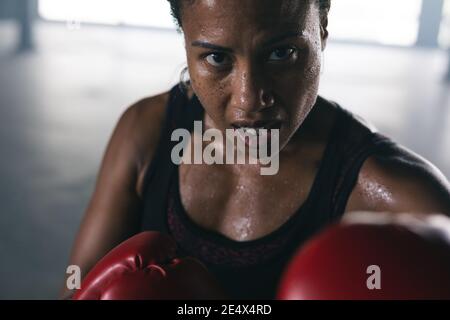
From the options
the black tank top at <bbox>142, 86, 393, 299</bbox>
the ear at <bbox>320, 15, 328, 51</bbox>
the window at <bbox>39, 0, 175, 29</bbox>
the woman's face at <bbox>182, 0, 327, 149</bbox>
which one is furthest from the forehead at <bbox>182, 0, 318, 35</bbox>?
the window at <bbox>39, 0, 175, 29</bbox>

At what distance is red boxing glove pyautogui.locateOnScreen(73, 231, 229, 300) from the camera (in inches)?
28.5

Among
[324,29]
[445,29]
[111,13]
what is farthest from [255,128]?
[111,13]

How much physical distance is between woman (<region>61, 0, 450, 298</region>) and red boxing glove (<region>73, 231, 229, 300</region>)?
0.22 meters

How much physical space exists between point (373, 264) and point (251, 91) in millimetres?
352

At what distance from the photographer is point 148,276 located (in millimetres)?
742

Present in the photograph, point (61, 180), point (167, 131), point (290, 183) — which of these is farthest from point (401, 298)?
point (61, 180)

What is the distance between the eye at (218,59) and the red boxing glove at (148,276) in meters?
0.26

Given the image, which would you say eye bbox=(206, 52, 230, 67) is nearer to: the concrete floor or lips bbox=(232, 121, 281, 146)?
lips bbox=(232, 121, 281, 146)

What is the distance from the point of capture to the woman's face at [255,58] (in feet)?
2.67

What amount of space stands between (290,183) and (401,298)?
59 cm

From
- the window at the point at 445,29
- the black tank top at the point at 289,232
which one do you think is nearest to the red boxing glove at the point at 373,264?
the black tank top at the point at 289,232

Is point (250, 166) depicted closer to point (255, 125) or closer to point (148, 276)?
point (255, 125)

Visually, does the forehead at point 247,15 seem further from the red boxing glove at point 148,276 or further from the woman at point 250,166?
the red boxing glove at point 148,276

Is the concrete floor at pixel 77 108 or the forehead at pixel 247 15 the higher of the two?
the forehead at pixel 247 15
